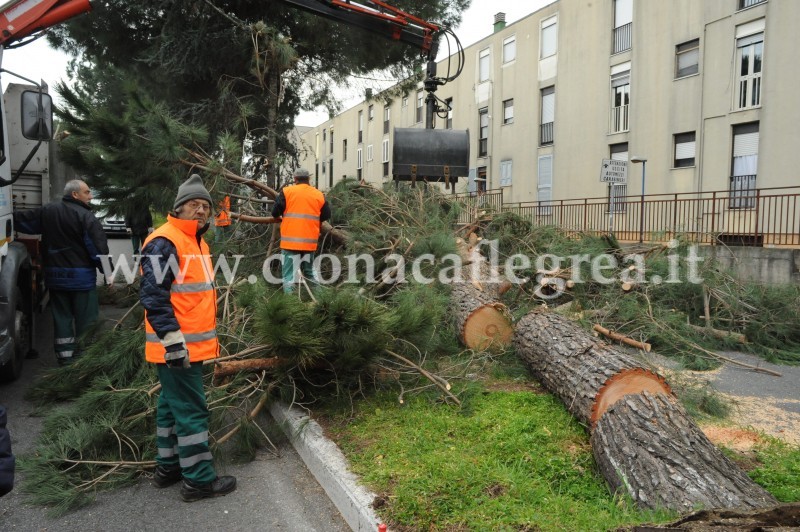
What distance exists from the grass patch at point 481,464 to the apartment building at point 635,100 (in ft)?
20.7

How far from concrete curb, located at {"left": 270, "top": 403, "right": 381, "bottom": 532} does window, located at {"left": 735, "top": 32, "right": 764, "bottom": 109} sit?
53.9ft

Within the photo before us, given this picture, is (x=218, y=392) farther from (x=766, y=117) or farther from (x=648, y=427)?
(x=766, y=117)

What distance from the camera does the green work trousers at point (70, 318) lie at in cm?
573

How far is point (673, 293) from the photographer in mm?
7262

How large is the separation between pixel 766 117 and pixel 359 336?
15.8 metres

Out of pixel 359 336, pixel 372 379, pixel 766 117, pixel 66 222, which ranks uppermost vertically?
pixel 766 117

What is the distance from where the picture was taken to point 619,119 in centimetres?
2008

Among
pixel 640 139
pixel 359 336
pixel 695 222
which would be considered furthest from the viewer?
pixel 640 139

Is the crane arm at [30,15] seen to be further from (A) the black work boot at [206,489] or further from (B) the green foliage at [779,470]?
(B) the green foliage at [779,470]

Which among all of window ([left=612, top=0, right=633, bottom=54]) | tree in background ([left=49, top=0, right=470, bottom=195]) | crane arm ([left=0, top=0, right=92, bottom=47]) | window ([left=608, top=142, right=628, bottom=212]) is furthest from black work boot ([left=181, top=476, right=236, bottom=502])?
window ([left=612, top=0, right=633, bottom=54])

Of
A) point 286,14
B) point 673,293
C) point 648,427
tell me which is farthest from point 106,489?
point 286,14

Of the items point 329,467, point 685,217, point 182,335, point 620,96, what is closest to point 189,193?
point 182,335

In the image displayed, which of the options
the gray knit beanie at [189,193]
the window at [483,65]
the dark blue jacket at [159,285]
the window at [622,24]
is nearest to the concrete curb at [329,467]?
the dark blue jacket at [159,285]

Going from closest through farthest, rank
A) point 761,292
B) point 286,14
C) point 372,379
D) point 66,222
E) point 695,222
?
1. point 372,379
2. point 66,222
3. point 761,292
4. point 286,14
5. point 695,222
